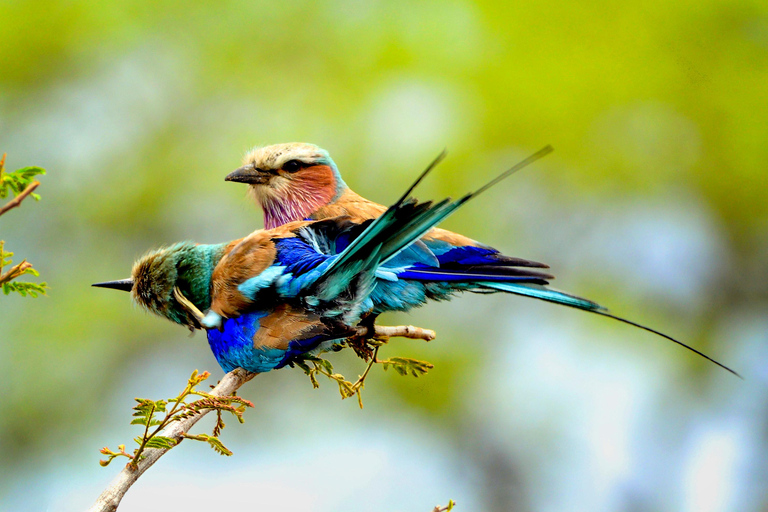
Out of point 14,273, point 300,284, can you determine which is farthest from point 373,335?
point 14,273

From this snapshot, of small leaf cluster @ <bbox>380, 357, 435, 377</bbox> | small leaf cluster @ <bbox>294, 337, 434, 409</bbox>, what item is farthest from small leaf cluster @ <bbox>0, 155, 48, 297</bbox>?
small leaf cluster @ <bbox>380, 357, 435, 377</bbox>

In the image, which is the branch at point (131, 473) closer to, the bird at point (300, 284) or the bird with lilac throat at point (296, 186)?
the bird at point (300, 284)

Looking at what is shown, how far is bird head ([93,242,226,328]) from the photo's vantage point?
1550 millimetres

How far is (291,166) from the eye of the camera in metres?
2.02

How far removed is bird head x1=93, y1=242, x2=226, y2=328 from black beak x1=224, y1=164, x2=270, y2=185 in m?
0.40

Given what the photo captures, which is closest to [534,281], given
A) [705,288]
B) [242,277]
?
[242,277]

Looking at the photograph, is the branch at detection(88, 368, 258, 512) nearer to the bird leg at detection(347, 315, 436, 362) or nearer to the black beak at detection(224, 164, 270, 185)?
the bird leg at detection(347, 315, 436, 362)

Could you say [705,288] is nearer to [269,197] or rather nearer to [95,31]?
[269,197]

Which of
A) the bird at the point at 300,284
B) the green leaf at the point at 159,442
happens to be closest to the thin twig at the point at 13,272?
the green leaf at the point at 159,442

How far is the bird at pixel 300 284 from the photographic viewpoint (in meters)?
1.39

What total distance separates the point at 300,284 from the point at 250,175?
645 millimetres

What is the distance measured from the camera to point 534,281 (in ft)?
4.83

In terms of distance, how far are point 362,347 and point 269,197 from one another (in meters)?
0.62

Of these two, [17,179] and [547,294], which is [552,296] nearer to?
[547,294]
